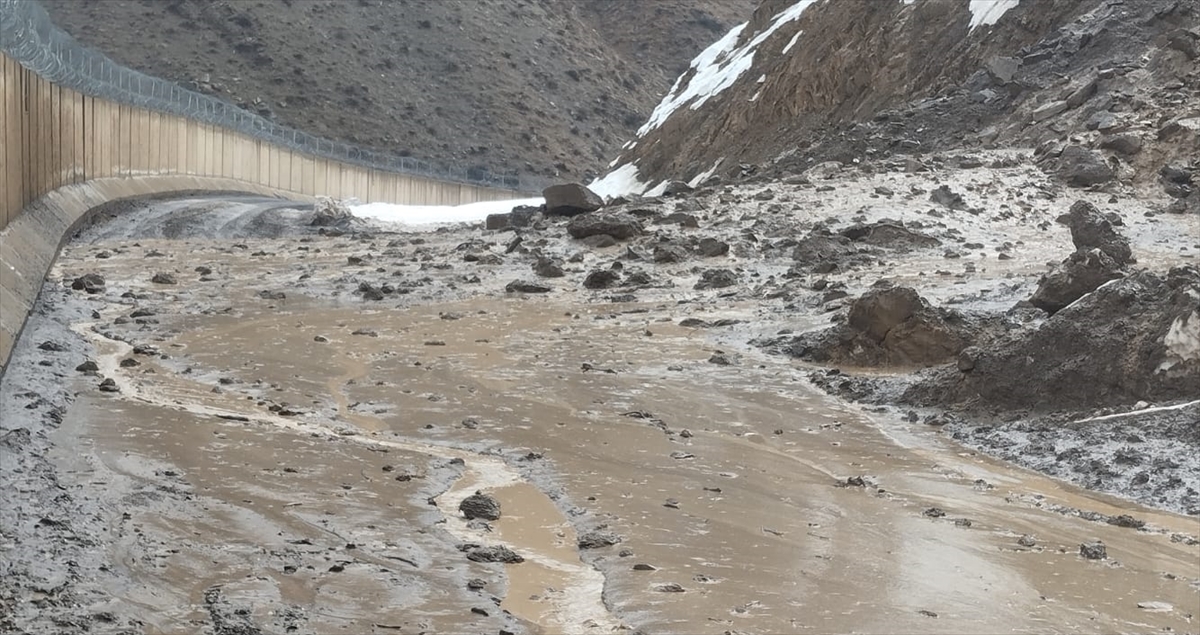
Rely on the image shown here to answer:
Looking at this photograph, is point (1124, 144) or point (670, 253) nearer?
point (670, 253)

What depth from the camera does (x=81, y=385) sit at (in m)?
10.3

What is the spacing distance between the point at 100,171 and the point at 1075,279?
837 inches

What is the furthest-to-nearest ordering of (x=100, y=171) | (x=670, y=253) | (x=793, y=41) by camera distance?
(x=793, y=41), (x=100, y=171), (x=670, y=253)

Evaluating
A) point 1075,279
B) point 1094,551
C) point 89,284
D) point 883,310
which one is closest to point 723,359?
point 883,310

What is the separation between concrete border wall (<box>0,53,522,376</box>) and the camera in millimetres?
14797

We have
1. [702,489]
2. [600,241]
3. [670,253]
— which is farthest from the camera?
[600,241]

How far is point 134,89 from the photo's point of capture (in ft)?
118

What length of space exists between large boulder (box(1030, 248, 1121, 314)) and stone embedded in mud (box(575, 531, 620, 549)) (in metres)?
6.39

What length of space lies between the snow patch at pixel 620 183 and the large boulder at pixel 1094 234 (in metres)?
18.6

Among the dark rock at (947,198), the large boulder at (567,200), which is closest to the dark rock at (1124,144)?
the dark rock at (947,198)

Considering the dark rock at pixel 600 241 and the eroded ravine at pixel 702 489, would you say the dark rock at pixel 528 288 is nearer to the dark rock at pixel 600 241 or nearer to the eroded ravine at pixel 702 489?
the dark rock at pixel 600 241

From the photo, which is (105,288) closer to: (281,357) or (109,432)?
(281,357)

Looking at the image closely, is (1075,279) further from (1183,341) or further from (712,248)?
(712,248)

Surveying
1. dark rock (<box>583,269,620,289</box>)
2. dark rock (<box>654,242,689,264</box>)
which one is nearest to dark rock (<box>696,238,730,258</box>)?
dark rock (<box>654,242,689,264</box>)
